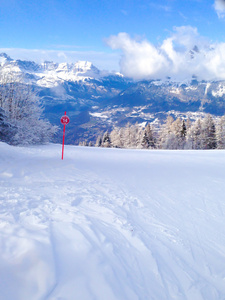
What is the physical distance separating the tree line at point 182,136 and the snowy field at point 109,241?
38568 millimetres

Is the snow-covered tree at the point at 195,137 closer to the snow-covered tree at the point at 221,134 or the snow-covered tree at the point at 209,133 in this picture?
the snow-covered tree at the point at 209,133

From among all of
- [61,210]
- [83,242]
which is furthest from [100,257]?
[61,210]

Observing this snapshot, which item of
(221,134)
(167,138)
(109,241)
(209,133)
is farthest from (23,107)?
(221,134)

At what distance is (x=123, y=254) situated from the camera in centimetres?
265

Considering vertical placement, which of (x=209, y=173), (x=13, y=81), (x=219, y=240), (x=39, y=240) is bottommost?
(x=219, y=240)

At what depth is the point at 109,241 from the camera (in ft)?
9.40

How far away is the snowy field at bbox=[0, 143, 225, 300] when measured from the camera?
205 centimetres

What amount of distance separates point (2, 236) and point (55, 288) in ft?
4.16

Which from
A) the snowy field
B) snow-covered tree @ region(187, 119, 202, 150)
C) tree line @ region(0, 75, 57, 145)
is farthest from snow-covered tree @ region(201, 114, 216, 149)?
the snowy field

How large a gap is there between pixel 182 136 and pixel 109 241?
45.7 meters

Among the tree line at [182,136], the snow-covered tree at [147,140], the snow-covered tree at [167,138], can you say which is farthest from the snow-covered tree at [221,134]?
the snow-covered tree at [147,140]

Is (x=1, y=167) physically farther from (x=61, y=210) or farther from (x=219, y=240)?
(x=219, y=240)

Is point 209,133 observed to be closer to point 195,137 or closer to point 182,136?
point 195,137

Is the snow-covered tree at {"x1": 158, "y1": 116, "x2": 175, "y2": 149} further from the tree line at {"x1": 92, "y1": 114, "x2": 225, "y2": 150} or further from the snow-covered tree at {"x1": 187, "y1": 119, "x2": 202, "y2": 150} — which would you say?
the snow-covered tree at {"x1": 187, "y1": 119, "x2": 202, "y2": 150}
